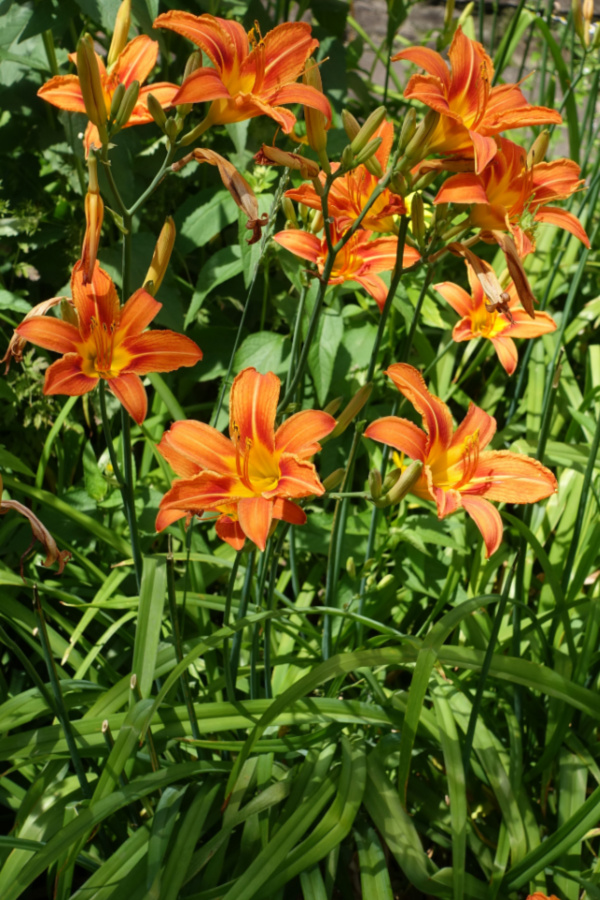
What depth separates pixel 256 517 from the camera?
0.93 meters

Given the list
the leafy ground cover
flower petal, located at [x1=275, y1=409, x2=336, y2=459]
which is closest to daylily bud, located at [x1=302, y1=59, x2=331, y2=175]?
the leafy ground cover

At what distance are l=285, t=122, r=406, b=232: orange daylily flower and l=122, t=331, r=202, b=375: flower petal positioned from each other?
0.29 metres

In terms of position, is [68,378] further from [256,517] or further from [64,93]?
[64,93]

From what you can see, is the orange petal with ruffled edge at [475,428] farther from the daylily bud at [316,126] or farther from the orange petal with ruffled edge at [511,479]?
the daylily bud at [316,126]

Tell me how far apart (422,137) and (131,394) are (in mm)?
500

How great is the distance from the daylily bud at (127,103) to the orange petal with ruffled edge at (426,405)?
1.59 ft

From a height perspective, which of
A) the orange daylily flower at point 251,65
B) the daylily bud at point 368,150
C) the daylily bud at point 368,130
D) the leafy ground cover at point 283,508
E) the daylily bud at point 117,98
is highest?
the orange daylily flower at point 251,65

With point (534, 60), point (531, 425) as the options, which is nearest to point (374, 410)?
point (531, 425)

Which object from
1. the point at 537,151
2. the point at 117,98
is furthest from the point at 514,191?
the point at 117,98

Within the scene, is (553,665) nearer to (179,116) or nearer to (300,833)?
(300,833)

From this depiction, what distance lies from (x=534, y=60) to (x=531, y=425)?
8.28 ft

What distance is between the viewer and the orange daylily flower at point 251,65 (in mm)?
1028

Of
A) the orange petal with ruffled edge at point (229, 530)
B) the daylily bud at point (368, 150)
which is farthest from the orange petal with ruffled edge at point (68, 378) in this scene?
the daylily bud at point (368, 150)

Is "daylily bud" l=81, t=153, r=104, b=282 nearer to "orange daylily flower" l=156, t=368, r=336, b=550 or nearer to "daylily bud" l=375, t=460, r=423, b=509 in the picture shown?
"orange daylily flower" l=156, t=368, r=336, b=550
